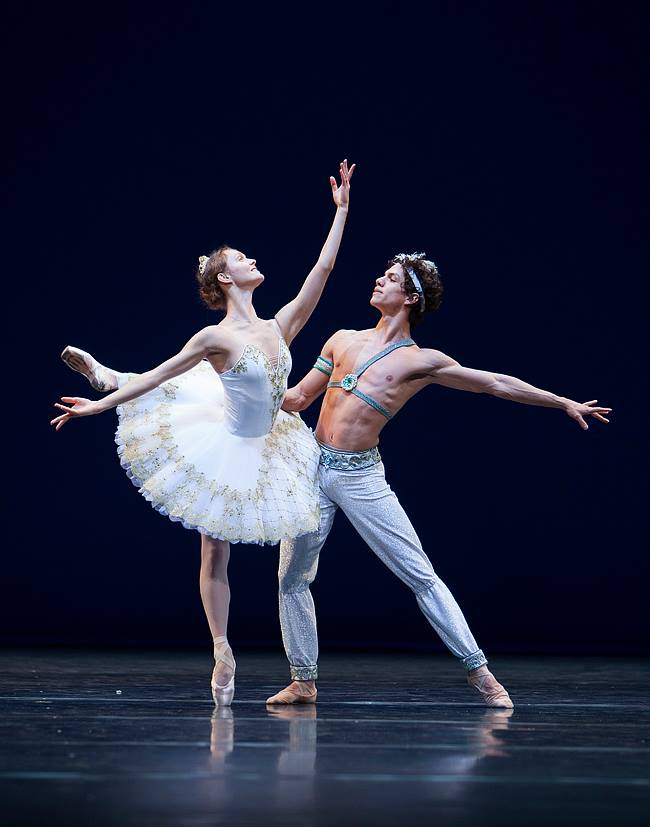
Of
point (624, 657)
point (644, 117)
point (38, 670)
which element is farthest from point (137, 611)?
point (644, 117)

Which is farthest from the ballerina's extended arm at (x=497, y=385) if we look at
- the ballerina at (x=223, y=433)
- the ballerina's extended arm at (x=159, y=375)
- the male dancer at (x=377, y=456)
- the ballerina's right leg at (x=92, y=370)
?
the ballerina's right leg at (x=92, y=370)

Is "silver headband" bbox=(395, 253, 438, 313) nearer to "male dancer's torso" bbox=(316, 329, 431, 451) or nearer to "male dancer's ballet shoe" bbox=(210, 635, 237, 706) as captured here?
"male dancer's torso" bbox=(316, 329, 431, 451)

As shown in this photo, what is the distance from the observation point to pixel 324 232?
5.73 m

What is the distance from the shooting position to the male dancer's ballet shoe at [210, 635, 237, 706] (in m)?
3.45

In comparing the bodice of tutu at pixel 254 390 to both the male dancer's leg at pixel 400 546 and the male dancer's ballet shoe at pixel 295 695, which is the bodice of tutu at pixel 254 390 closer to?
the male dancer's leg at pixel 400 546

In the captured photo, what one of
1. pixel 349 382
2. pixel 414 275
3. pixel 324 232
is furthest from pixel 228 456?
pixel 324 232

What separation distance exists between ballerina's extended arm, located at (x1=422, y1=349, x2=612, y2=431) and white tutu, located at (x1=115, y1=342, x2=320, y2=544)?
1.45ft

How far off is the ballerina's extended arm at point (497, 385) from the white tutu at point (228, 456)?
0.44 metres

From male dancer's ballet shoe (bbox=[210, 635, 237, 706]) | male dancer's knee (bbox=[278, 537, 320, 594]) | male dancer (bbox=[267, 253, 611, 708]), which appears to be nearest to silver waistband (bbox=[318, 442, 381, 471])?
male dancer (bbox=[267, 253, 611, 708])

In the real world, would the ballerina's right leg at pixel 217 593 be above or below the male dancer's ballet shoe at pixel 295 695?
above

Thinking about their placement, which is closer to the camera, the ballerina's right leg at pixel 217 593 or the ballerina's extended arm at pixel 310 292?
the ballerina's right leg at pixel 217 593

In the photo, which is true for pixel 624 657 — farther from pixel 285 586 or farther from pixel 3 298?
pixel 3 298

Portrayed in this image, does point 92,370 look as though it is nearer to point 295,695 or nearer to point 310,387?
point 310,387

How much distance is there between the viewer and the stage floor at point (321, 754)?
6.69 ft
